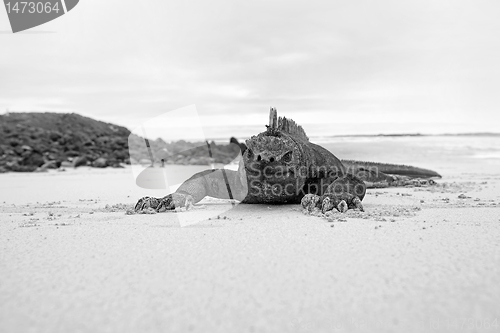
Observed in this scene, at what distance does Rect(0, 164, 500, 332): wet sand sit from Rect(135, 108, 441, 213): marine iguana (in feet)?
1.80

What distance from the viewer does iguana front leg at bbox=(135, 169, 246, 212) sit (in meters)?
4.83

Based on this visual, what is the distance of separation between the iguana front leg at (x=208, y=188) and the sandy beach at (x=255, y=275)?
2.58 feet

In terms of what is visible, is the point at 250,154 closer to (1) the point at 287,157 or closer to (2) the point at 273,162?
(2) the point at 273,162

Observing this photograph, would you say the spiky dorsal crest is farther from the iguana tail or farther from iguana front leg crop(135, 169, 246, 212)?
the iguana tail

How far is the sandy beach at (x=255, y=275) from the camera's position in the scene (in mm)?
1715

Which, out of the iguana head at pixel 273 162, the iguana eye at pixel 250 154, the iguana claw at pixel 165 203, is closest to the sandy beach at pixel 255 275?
the iguana claw at pixel 165 203

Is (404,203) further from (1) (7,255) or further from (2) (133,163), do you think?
(2) (133,163)

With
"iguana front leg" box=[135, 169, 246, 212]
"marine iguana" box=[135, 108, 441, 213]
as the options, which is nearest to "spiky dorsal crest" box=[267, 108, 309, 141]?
"marine iguana" box=[135, 108, 441, 213]

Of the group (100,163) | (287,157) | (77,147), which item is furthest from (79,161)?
(287,157)

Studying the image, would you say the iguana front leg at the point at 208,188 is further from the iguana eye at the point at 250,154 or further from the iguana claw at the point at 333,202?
the iguana claw at the point at 333,202

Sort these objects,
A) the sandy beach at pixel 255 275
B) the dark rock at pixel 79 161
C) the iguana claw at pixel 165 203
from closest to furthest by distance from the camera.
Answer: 1. the sandy beach at pixel 255 275
2. the iguana claw at pixel 165 203
3. the dark rock at pixel 79 161

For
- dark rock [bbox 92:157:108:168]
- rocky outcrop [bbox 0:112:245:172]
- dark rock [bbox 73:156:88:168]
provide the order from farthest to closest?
dark rock [bbox 92:157:108:168], dark rock [bbox 73:156:88:168], rocky outcrop [bbox 0:112:245:172]

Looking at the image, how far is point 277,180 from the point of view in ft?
15.0

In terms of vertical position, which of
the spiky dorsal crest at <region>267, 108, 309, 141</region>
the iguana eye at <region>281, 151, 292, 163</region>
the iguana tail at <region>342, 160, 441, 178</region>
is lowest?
the iguana tail at <region>342, 160, 441, 178</region>
